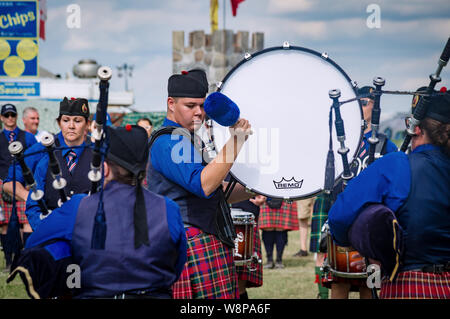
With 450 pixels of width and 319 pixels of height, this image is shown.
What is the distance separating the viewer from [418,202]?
2.44m

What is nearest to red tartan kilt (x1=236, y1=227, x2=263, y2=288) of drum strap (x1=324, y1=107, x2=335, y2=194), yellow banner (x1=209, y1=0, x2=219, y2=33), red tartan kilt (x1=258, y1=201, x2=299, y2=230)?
drum strap (x1=324, y1=107, x2=335, y2=194)

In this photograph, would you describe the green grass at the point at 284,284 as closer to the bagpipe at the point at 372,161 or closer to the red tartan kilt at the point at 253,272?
the red tartan kilt at the point at 253,272

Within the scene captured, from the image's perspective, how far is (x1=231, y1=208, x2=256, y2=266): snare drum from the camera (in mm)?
4141

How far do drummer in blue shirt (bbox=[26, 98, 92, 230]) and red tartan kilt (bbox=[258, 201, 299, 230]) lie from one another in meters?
4.15

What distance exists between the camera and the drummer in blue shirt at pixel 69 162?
3.43 m

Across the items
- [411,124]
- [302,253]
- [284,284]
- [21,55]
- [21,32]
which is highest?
[21,32]

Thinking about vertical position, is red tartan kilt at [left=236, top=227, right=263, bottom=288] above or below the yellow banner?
below

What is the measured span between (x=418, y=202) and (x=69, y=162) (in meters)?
2.12

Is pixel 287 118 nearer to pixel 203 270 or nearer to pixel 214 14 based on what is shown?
pixel 203 270

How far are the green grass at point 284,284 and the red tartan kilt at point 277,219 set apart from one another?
50 centimetres

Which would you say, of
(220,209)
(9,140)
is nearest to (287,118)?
(220,209)

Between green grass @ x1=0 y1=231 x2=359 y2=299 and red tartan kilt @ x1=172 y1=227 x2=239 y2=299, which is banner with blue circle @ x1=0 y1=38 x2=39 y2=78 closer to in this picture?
green grass @ x1=0 y1=231 x2=359 y2=299

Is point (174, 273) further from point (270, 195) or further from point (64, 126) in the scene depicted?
point (64, 126)

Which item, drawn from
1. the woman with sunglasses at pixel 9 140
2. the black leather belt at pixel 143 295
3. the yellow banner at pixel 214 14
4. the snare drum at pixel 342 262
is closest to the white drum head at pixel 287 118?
the black leather belt at pixel 143 295
